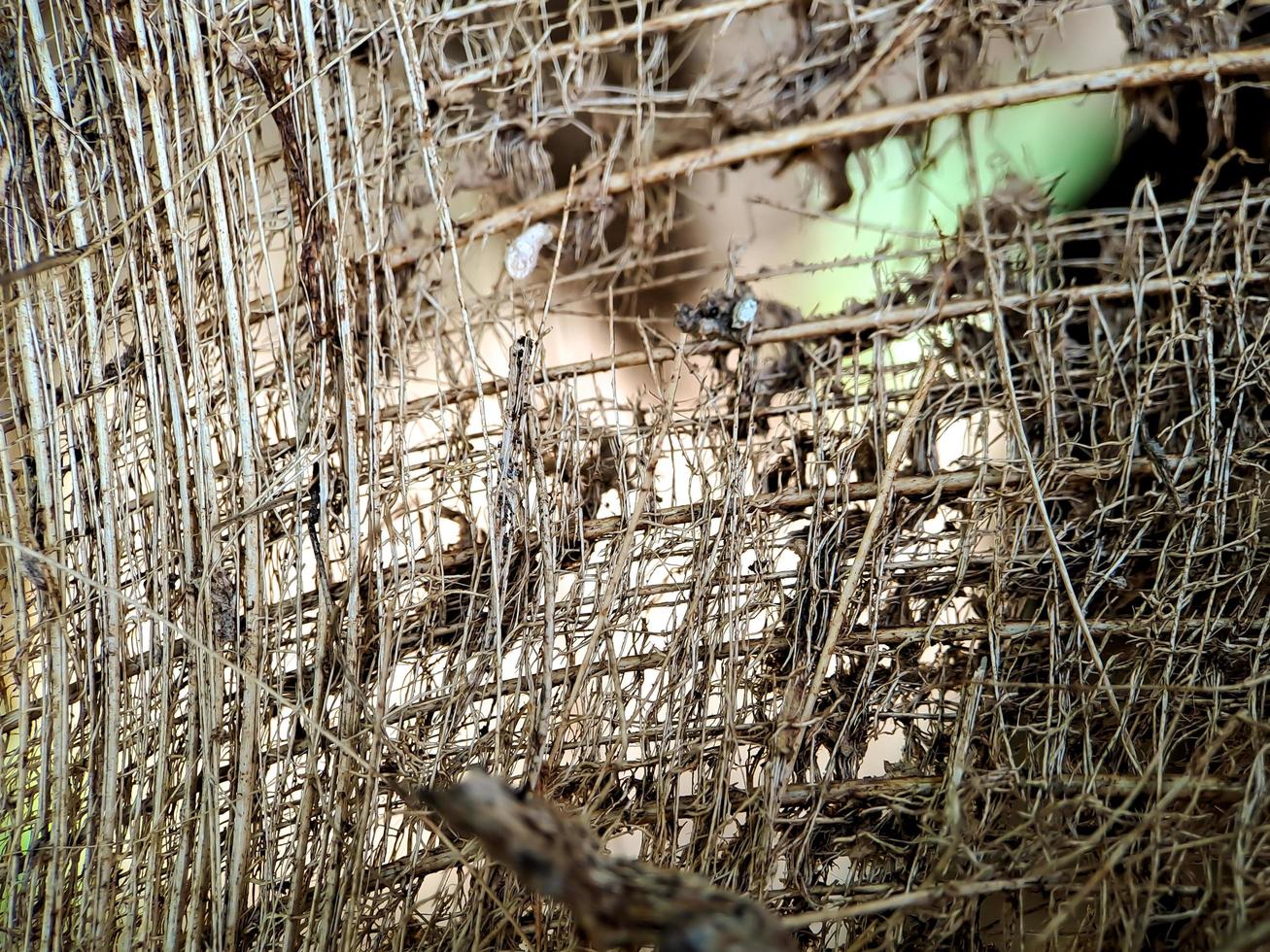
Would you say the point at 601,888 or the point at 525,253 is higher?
the point at 525,253

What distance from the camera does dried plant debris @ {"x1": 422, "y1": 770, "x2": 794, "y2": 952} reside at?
84 cm

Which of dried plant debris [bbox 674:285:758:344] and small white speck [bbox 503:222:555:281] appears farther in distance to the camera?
small white speck [bbox 503:222:555:281]

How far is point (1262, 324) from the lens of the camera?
148cm

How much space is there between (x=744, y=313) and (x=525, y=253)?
1.39 ft

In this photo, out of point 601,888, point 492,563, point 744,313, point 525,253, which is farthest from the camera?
point 525,253

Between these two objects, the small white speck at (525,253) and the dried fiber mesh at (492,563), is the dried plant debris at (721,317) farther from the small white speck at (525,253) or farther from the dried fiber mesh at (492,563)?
the small white speck at (525,253)

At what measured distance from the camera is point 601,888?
0.87 m

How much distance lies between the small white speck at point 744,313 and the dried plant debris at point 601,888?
957mm

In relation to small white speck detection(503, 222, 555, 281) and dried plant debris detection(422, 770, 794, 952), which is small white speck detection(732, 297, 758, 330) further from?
dried plant debris detection(422, 770, 794, 952)

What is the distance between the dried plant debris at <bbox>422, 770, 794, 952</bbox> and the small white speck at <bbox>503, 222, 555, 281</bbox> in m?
1.06

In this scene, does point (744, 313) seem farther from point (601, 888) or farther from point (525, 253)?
point (601, 888)

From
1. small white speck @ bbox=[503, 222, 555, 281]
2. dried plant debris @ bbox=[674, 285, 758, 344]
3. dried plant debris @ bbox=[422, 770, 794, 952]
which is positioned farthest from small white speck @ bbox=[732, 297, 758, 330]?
dried plant debris @ bbox=[422, 770, 794, 952]

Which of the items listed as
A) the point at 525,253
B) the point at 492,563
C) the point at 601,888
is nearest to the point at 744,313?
the point at 525,253

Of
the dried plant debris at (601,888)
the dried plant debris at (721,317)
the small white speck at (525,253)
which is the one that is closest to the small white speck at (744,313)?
the dried plant debris at (721,317)
